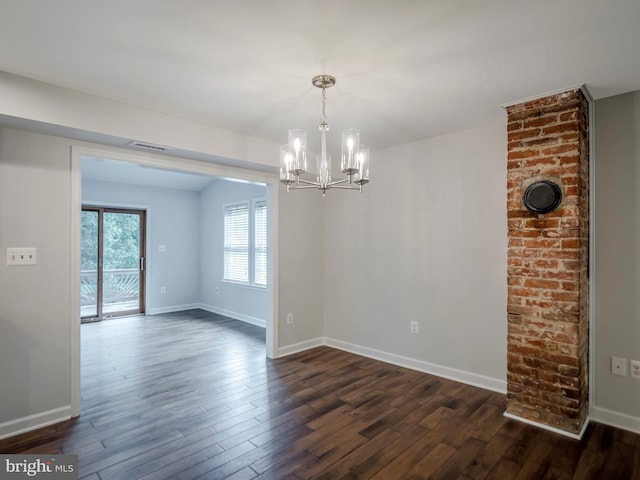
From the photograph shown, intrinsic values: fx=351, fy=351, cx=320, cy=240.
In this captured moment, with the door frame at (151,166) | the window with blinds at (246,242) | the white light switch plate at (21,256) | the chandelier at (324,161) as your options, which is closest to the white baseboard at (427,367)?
the door frame at (151,166)

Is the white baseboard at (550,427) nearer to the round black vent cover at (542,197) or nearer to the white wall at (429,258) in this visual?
the white wall at (429,258)

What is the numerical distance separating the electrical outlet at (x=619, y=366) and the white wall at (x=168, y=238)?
6665mm

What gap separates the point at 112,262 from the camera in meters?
6.47

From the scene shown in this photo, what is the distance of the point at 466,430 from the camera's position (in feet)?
8.25

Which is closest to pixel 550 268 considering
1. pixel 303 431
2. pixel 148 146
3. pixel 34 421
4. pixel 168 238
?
pixel 303 431

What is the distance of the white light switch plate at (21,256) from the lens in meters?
2.50

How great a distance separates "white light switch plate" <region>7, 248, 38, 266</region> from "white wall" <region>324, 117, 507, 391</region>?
302 centimetres

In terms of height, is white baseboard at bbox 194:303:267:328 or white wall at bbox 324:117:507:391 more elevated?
white wall at bbox 324:117:507:391

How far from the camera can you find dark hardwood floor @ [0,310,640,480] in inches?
82.7

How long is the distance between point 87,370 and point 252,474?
8.75 ft

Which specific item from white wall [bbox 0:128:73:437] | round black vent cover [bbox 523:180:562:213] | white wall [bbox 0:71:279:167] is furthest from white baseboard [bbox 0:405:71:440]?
round black vent cover [bbox 523:180:562:213]

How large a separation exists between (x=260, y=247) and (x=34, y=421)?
378 centimetres

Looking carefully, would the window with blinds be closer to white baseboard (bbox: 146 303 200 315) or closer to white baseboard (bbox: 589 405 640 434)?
white baseboard (bbox: 146 303 200 315)

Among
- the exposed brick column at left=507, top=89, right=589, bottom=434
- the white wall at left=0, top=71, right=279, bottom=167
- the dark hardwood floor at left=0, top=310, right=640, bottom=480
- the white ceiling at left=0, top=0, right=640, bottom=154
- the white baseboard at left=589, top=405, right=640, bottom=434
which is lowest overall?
the dark hardwood floor at left=0, top=310, right=640, bottom=480
